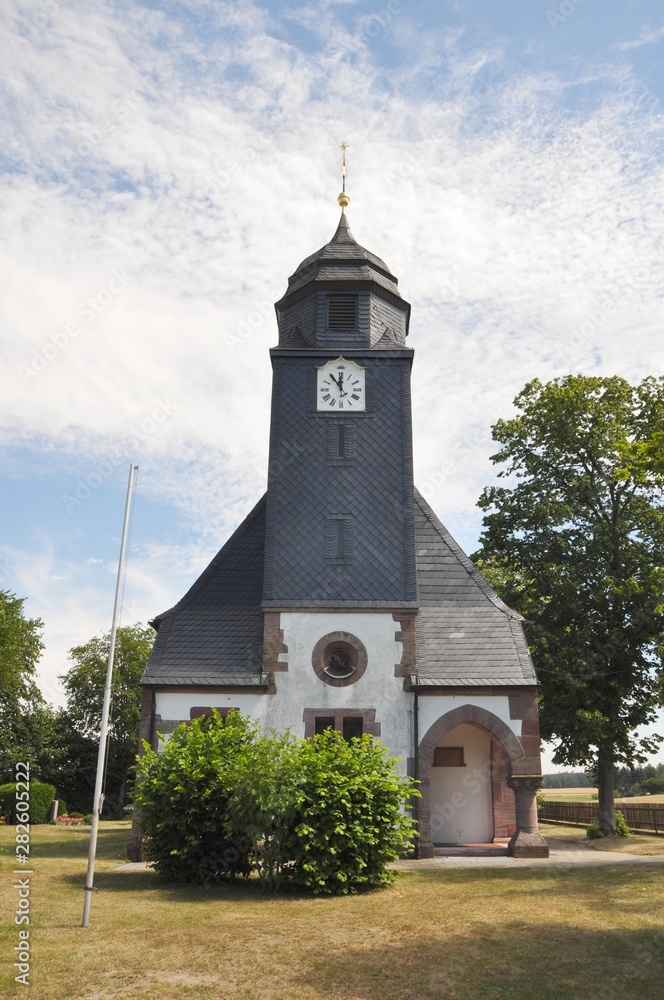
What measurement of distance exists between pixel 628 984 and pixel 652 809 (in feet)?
64.0

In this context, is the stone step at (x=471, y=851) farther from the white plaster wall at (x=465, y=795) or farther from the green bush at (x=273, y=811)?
the green bush at (x=273, y=811)

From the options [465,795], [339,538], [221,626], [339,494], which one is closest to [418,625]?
[339,538]

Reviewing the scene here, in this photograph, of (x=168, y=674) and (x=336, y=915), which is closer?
(x=336, y=915)

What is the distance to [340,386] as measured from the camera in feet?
79.2

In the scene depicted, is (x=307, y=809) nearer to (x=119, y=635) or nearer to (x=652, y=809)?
(x=652, y=809)

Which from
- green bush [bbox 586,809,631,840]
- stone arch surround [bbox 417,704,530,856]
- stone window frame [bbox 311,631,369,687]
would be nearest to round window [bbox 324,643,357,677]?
stone window frame [bbox 311,631,369,687]

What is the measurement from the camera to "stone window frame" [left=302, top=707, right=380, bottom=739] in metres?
20.8

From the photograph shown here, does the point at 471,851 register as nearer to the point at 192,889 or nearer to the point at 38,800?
the point at 192,889

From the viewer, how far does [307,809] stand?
13938mm

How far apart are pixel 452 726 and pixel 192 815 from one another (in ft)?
25.8

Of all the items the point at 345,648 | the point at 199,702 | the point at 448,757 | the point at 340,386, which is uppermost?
the point at 340,386

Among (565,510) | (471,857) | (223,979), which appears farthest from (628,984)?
(565,510)

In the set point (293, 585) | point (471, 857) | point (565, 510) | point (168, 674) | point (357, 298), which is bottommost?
point (471, 857)

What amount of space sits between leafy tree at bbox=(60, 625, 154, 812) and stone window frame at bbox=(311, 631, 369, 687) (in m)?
32.2
